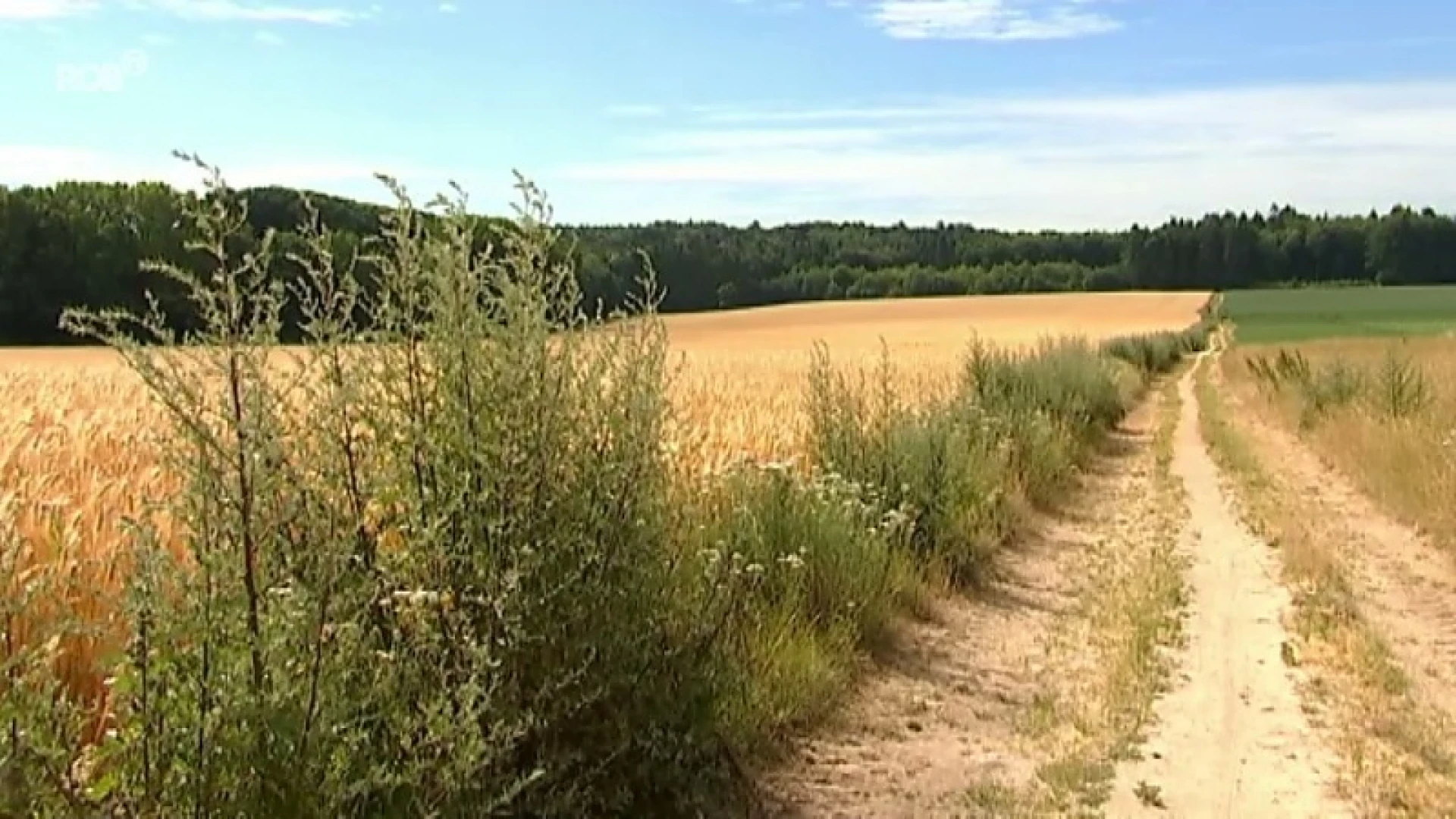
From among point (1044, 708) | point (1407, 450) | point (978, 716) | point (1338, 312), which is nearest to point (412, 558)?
point (978, 716)

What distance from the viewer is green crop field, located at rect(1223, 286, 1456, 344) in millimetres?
67812

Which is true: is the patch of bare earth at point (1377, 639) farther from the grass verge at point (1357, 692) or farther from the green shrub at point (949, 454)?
the green shrub at point (949, 454)

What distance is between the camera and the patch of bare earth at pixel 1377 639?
6.62 m

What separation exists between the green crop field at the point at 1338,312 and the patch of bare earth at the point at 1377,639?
50133 mm

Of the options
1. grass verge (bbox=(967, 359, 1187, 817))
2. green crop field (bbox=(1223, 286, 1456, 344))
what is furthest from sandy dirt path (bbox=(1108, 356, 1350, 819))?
green crop field (bbox=(1223, 286, 1456, 344))

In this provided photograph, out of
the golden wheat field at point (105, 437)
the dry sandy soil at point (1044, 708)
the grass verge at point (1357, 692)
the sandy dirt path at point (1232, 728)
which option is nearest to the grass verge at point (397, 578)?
the golden wheat field at point (105, 437)

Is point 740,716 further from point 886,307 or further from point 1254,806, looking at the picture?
point 886,307

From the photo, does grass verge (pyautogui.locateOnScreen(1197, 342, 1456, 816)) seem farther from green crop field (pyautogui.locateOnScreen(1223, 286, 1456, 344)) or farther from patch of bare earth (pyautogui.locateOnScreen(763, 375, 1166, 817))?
green crop field (pyautogui.locateOnScreen(1223, 286, 1456, 344))

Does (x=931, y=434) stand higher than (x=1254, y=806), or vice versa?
(x=931, y=434)

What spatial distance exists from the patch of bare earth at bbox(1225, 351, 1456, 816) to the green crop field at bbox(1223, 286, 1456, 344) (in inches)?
1974

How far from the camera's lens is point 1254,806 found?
6.21m

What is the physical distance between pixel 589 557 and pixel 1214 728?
4190 mm

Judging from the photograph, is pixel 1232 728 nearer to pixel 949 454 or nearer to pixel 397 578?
pixel 397 578

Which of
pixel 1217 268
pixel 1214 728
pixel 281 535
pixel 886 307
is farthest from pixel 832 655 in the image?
pixel 1217 268
